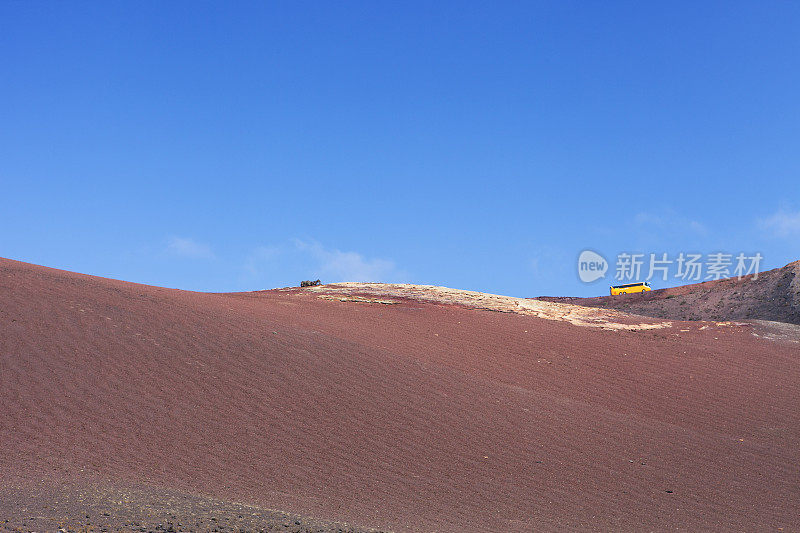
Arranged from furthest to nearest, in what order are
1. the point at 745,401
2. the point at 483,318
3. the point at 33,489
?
the point at 483,318, the point at 745,401, the point at 33,489

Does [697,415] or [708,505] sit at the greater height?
[697,415]

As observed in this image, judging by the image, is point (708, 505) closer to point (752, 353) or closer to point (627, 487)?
point (627, 487)

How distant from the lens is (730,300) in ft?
146

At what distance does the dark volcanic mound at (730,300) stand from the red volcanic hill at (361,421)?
1646cm

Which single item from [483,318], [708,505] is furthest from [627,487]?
[483,318]

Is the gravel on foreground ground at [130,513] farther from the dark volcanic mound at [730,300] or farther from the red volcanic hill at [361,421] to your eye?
the dark volcanic mound at [730,300]

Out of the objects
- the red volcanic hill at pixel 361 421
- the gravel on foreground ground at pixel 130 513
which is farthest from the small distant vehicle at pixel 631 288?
the gravel on foreground ground at pixel 130 513

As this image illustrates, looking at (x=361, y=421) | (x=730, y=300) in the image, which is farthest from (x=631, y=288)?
(x=361, y=421)

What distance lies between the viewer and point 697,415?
63.4ft

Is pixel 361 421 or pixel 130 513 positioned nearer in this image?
pixel 130 513

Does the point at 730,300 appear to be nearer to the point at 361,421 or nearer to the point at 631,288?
the point at 631,288

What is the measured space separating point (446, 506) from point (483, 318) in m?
15.7

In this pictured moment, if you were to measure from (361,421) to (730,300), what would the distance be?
35.6m

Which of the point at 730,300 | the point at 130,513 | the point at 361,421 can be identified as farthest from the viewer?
the point at 730,300
